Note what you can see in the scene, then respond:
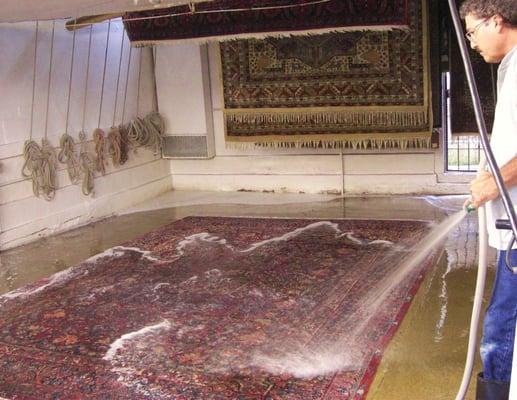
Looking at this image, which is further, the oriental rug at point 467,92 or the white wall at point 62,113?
the oriental rug at point 467,92

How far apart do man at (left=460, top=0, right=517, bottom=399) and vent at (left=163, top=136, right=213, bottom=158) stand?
4.61m

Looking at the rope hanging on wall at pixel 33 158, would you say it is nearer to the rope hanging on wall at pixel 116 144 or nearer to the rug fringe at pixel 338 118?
the rope hanging on wall at pixel 116 144

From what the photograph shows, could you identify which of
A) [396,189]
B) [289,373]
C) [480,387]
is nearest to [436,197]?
[396,189]

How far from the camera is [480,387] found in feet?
5.92

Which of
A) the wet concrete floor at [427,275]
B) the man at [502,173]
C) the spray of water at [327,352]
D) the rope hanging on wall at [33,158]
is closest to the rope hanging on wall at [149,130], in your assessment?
the wet concrete floor at [427,275]

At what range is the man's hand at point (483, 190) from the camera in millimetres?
1581

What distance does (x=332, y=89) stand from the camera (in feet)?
17.3

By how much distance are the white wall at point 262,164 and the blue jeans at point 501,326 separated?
3807 mm

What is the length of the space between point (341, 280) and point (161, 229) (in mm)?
1884

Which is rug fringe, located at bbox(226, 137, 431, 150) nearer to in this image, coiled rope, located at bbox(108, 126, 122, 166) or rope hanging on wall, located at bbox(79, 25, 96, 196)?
coiled rope, located at bbox(108, 126, 122, 166)

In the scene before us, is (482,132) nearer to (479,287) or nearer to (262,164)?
(479,287)

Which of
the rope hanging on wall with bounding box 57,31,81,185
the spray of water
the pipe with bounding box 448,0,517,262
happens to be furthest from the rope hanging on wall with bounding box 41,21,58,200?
the pipe with bounding box 448,0,517,262

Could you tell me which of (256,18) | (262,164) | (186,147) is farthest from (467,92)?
(186,147)

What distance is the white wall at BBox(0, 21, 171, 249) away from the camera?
15.1 feet
